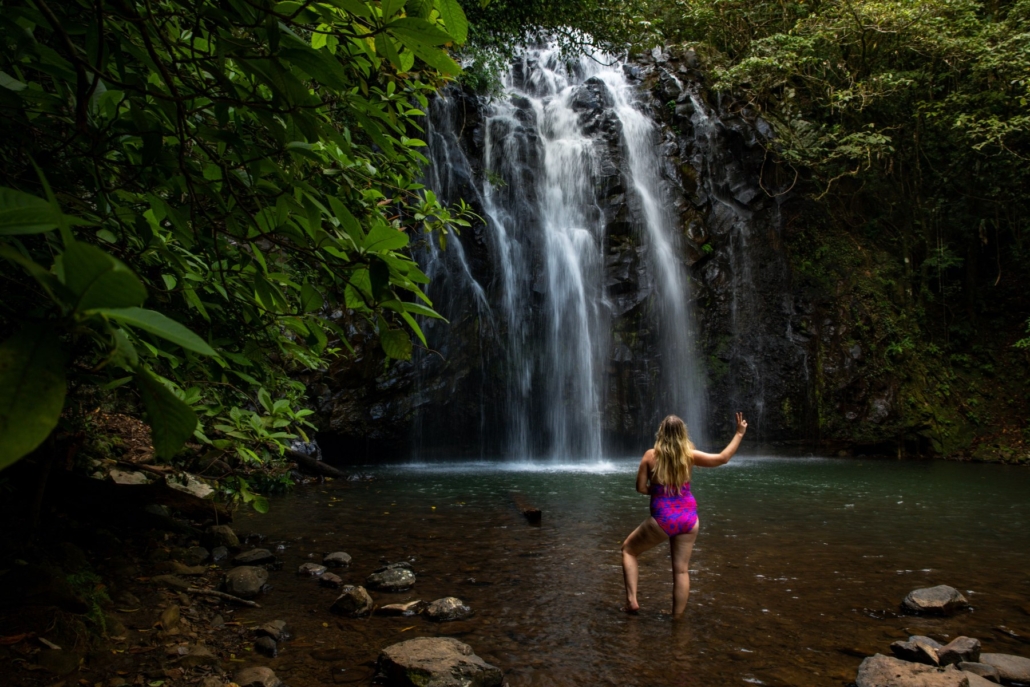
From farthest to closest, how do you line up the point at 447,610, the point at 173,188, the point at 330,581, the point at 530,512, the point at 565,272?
the point at 565,272, the point at 530,512, the point at 330,581, the point at 447,610, the point at 173,188

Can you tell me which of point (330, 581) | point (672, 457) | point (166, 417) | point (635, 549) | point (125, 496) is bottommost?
point (330, 581)

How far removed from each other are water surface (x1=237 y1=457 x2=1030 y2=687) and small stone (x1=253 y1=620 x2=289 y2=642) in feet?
0.42

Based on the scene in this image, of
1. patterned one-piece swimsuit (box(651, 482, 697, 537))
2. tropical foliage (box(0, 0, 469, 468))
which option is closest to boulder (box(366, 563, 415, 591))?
patterned one-piece swimsuit (box(651, 482, 697, 537))

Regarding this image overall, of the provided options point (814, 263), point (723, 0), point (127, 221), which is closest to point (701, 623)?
point (127, 221)

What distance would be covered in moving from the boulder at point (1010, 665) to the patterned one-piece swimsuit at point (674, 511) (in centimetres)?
175

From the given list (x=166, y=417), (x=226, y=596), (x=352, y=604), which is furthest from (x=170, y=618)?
(x=166, y=417)

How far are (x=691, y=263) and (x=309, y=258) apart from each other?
16.9m

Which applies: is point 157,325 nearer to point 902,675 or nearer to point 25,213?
point 25,213

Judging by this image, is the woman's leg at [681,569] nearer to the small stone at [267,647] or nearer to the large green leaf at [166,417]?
the small stone at [267,647]

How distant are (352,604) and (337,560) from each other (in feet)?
→ 4.11

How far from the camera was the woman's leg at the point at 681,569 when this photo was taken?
4.39 metres

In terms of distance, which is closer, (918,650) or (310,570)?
(918,650)

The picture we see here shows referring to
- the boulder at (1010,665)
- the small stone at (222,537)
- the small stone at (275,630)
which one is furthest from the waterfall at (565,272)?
the boulder at (1010,665)

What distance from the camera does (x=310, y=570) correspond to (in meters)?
5.21
